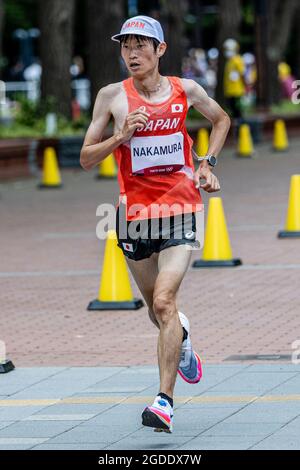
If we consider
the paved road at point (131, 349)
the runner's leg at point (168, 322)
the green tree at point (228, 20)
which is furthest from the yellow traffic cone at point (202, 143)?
the runner's leg at point (168, 322)

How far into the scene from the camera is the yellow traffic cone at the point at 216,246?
507 inches

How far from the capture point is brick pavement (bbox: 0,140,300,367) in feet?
30.5

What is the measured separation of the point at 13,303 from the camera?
11.4 m

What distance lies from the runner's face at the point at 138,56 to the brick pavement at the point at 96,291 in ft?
7.86

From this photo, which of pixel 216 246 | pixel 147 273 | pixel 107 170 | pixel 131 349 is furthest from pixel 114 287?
pixel 107 170

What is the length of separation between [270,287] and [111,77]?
56.4 ft

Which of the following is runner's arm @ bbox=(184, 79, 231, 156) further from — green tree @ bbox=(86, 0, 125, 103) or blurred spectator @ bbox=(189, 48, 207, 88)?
blurred spectator @ bbox=(189, 48, 207, 88)

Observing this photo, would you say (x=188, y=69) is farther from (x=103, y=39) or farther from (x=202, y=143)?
(x=202, y=143)

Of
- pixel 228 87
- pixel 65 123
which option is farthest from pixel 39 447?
pixel 228 87

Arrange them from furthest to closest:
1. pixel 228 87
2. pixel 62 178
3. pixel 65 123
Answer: pixel 228 87, pixel 65 123, pixel 62 178

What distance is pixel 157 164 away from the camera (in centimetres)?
707

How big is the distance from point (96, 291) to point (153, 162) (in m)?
4.92

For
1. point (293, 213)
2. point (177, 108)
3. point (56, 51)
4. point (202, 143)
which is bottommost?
point (293, 213)
